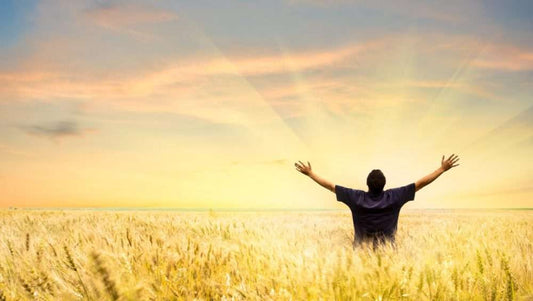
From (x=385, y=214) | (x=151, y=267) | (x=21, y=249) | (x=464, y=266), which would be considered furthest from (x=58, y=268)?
(x=385, y=214)

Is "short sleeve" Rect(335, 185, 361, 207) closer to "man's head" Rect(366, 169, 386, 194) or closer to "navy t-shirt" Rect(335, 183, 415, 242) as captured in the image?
"navy t-shirt" Rect(335, 183, 415, 242)

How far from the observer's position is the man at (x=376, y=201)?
263 inches

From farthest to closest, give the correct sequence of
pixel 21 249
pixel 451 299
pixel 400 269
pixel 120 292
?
pixel 21 249
pixel 400 269
pixel 451 299
pixel 120 292

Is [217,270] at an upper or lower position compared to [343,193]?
lower

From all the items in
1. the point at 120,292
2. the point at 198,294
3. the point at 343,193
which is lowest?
the point at 198,294

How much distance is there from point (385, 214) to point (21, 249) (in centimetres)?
511

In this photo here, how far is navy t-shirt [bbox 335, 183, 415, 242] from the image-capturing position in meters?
6.73

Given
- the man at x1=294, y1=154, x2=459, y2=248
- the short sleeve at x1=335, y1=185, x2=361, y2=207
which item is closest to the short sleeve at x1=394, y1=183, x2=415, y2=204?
the man at x1=294, y1=154, x2=459, y2=248

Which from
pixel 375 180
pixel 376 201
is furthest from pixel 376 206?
pixel 375 180

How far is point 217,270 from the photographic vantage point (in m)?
3.92

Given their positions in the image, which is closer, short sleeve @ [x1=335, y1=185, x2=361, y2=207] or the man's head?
the man's head

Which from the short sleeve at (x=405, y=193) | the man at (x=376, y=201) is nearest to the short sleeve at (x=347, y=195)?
the man at (x=376, y=201)

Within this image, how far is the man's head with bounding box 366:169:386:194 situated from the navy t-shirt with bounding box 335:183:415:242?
0.63 feet

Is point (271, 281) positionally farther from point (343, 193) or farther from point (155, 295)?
point (343, 193)
